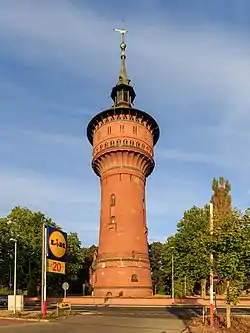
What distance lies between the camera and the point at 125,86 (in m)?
65.4

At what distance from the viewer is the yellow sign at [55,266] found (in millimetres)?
33031

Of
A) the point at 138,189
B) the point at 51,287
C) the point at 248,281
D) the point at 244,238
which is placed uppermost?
the point at 138,189

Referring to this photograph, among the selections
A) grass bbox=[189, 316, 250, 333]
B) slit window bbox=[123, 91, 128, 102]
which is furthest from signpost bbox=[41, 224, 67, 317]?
slit window bbox=[123, 91, 128, 102]

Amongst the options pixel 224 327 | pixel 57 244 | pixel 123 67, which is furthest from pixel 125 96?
pixel 224 327

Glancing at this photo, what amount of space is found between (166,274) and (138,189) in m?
22.5

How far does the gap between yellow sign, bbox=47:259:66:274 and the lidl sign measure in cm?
26

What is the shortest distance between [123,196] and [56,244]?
24.2m

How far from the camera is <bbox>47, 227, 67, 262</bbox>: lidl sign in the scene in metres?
33.2

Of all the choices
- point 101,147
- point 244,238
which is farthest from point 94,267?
point 244,238

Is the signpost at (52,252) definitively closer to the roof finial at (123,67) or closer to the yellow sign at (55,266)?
the yellow sign at (55,266)

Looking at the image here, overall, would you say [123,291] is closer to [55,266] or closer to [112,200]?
[112,200]

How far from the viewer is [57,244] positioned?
34.1m

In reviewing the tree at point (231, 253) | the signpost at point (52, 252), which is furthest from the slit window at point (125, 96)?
the tree at point (231, 253)

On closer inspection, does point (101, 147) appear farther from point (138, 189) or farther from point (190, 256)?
point (190, 256)
